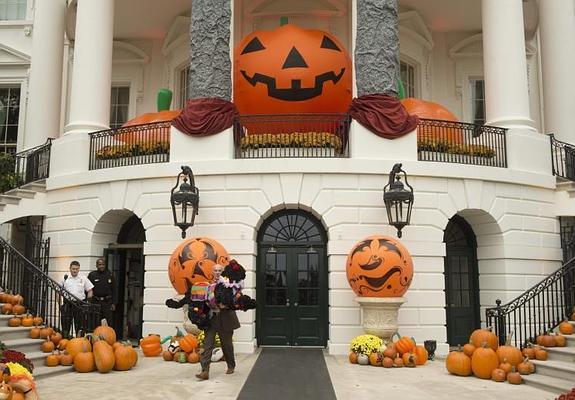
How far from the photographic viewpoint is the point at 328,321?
1489 centimetres

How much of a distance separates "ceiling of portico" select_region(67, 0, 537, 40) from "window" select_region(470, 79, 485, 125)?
6.62ft

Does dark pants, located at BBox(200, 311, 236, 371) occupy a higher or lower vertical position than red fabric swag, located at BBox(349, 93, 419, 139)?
lower

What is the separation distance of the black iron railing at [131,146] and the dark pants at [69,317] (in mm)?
4532

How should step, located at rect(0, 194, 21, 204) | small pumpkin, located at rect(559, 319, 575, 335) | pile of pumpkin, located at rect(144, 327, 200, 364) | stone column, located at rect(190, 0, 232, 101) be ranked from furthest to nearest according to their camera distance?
step, located at rect(0, 194, 21, 204) < stone column, located at rect(190, 0, 232, 101) < pile of pumpkin, located at rect(144, 327, 200, 364) < small pumpkin, located at rect(559, 319, 575, 335)

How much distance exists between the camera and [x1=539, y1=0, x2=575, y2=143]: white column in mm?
19734

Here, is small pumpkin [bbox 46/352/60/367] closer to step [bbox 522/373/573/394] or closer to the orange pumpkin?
step [bbox 522/373/573/394]

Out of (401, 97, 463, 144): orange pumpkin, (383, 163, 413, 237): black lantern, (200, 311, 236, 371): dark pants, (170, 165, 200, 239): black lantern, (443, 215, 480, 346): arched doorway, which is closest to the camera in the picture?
(200, 311, 236, 371): dark pants

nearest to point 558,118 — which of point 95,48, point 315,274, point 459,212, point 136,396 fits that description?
point 459,212

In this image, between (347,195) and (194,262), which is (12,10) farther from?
(347,195)

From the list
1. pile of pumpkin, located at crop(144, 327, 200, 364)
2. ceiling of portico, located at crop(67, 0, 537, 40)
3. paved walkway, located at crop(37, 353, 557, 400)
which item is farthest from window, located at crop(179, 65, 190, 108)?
paved walkway, located at crop(37, 353, 557, 400)

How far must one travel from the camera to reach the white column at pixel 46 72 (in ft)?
68.5

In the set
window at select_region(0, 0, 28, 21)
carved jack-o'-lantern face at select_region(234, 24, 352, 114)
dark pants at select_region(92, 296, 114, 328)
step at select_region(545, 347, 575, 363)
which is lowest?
step at select_region(545, 347, 575, 363)

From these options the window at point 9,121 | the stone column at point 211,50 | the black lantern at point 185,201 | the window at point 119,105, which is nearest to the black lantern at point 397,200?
the black lantern at point 185,201

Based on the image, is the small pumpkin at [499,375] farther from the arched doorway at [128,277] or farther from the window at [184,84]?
the window at [184,84]
